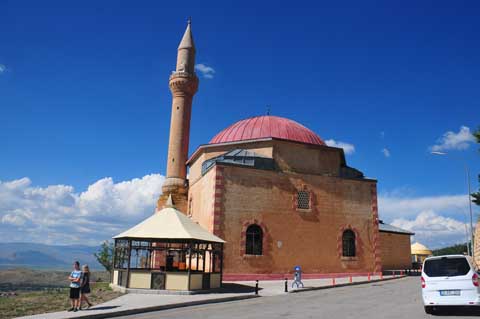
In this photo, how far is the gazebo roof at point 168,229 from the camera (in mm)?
17502

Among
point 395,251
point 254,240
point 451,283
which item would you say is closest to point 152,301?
point 451,283

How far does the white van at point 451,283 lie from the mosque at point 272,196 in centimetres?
1349

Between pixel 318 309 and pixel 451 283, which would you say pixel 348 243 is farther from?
pixel 451 283

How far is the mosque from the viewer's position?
951 inches

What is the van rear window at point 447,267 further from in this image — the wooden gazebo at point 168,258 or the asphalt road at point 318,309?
the wooden gazebo at point 168,258

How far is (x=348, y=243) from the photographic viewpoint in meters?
27.3

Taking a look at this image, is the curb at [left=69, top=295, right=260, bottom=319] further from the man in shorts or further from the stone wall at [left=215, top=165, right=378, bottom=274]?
the stone wall at [left=215, top=165, right=378, bottom=274]

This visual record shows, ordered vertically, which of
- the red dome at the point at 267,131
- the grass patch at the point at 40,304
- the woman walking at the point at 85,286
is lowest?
the grass patch at the point at 40,304

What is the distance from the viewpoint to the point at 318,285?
2103 centimetres

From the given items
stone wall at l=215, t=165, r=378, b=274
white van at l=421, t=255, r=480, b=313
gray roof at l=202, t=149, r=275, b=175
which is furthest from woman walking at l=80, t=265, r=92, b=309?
gray roof at l=202, t=149, r=275, b=175

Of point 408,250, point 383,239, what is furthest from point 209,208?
point 408,250

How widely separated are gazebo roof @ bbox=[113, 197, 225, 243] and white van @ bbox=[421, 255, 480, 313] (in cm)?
941

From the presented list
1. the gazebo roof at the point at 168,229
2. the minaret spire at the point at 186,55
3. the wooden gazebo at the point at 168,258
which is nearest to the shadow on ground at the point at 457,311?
the wooden gazebo at the point at 168,258

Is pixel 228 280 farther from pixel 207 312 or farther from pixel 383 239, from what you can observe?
pixel 383 239
